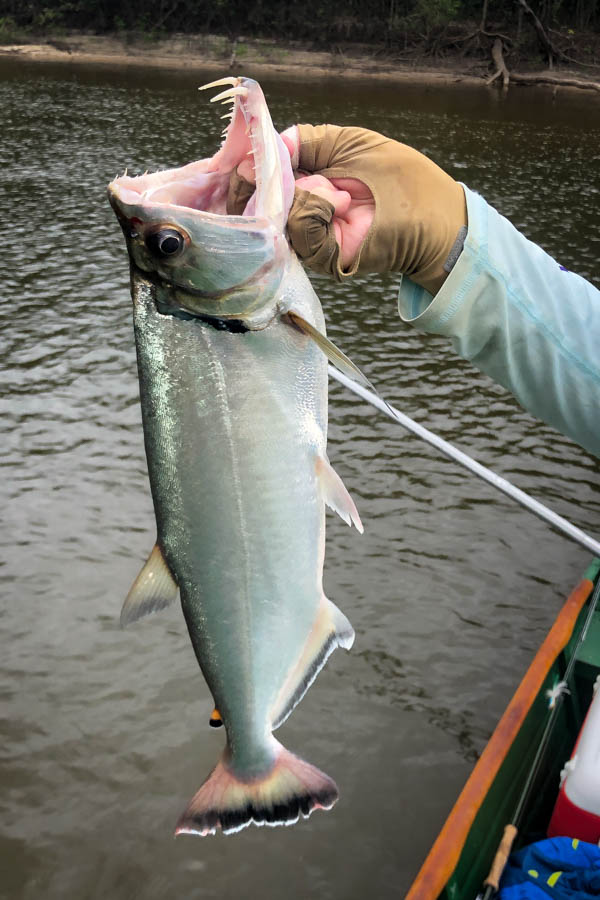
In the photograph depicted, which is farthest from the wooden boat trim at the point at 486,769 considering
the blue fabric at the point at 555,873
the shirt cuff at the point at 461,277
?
the shirt cuff at the point at 461,277

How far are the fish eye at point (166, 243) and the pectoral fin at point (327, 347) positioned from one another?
29 cm

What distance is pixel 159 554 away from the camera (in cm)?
212

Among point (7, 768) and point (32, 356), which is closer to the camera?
point (7, 768)

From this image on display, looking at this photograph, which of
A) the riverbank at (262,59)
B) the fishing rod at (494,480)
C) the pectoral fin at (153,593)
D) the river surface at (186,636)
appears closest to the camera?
the pectoral fin at (153,593)

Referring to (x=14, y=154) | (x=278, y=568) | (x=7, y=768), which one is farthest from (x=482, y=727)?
(x=14, y=154)

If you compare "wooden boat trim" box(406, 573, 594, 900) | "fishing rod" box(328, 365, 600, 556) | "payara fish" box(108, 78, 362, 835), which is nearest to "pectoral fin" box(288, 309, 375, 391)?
"payara fish" box(108, 78, 362, 835)

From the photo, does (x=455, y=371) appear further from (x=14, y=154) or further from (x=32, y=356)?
(x=14, y=154)

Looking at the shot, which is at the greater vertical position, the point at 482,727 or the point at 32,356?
the point at 32,356

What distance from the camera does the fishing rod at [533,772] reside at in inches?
158

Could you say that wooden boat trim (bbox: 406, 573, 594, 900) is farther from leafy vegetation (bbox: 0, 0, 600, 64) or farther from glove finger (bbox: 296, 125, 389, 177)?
leafy vegetation (bbox: 0, 0, 600, 64)

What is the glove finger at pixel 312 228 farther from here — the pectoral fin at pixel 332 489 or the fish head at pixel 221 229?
the pectoral fin at pixel 332 489

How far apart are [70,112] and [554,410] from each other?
30140 millimetres

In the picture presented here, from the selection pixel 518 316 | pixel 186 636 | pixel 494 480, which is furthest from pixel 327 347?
pixel 186 636

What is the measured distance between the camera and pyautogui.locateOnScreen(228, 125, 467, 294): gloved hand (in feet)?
7.03
